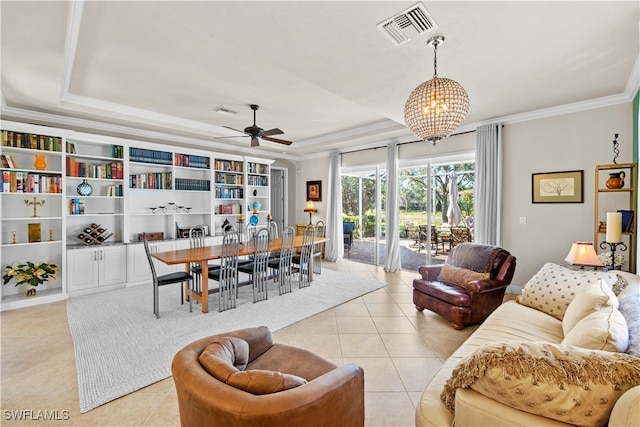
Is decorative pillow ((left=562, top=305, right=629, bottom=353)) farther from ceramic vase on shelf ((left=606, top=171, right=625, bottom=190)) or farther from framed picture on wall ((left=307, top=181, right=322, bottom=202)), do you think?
framed picture on wall ((left=307, top=181, right=322, bottom=202))

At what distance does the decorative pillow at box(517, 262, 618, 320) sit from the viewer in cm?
246

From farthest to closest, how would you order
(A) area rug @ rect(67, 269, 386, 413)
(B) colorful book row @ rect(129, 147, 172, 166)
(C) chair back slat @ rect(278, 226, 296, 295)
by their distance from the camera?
(B) colorful book row @ rect(129, 147, 172, 166)
(C) chair back slat @ rect(278, 226, 296, 295)
(A) area rug @ rect(67, 269, 386, 413)

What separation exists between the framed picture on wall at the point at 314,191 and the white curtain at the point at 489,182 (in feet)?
12.5

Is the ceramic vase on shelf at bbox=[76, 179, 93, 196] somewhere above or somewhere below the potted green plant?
above

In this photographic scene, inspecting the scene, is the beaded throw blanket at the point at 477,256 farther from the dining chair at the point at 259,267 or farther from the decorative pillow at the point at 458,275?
the dining chair at the point at 259,267

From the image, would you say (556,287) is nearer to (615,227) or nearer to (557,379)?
(615,227)

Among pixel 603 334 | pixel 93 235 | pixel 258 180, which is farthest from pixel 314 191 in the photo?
pixel 603 334

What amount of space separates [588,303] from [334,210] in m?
5.38

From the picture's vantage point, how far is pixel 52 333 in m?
3.08

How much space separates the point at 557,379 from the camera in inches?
40.6

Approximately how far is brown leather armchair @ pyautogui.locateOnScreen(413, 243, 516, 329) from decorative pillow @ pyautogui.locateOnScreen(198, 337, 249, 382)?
254 cm

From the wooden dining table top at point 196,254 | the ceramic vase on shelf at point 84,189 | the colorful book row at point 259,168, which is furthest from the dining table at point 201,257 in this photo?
the colorful book row at point 259,168

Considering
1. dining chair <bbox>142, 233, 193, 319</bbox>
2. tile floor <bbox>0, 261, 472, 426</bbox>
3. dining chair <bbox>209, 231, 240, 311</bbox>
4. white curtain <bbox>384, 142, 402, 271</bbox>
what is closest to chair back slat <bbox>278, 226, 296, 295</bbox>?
dining chair <bbox>209, 231, 240, 311</bbox>

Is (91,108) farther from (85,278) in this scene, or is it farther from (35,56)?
(85,278)
